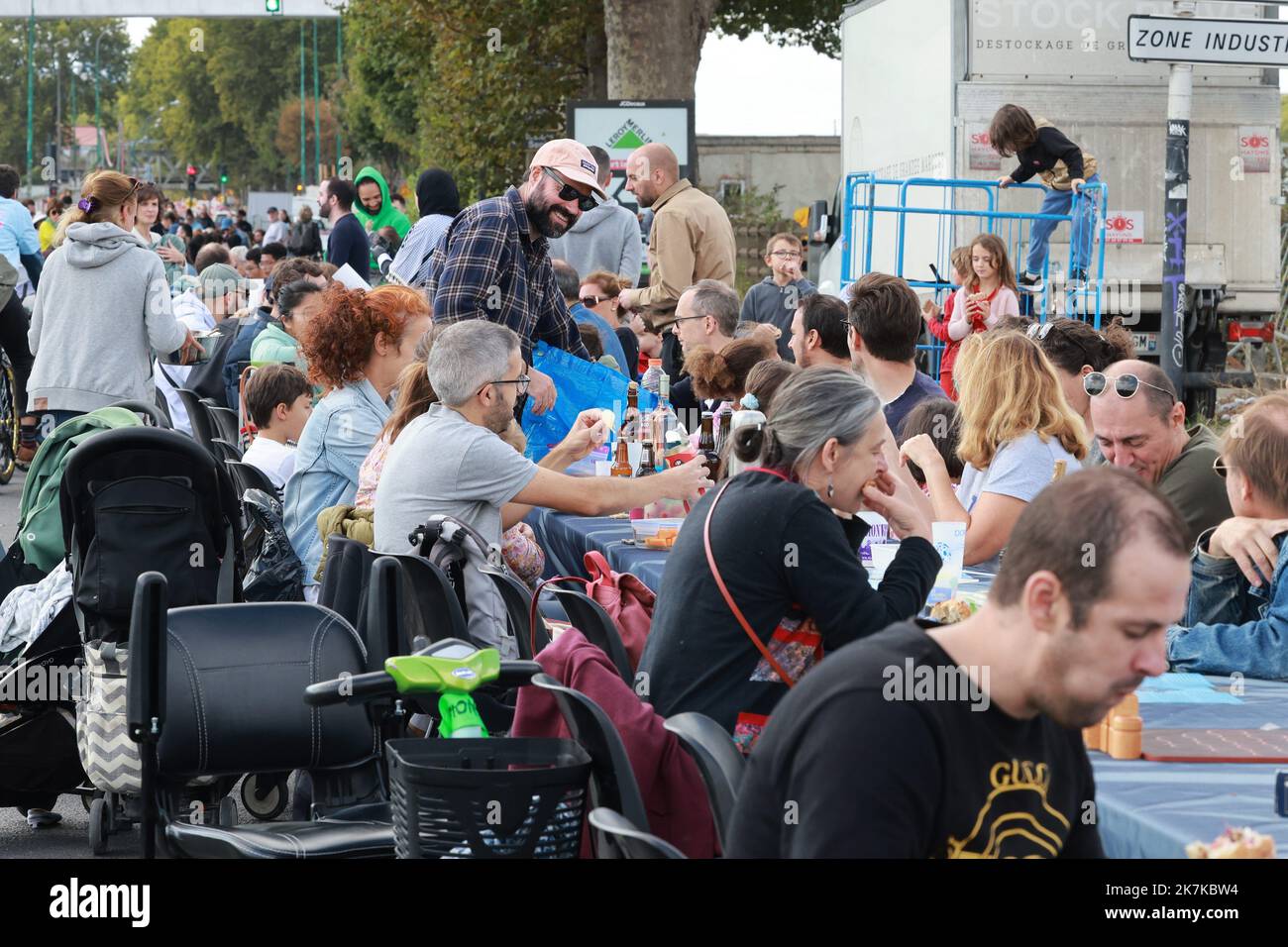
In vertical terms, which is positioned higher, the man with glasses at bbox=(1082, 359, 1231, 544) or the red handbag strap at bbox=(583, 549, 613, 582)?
the man with glasses at bbox=(1082, 359, 1231, 544)

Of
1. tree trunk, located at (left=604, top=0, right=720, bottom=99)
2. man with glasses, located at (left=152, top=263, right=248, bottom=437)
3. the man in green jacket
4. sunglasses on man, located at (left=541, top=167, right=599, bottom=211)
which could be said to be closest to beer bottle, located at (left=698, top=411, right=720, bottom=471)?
sunglasses on man, located at (left=541, top=167, right=599, bottom=211)

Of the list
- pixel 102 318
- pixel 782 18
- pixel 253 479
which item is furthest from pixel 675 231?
pixel 782 18

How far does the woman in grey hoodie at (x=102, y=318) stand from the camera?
30.1 ft

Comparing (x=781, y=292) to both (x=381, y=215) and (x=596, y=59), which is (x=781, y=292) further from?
(x=596, y=59)

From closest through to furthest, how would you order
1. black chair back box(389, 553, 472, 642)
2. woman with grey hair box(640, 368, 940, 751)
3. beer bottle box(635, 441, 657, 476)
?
woman with grey hair box(640, 368, 940, 751)
black chair back box(389, 553, 472, 642)
beer bottle box(635, 441, 657, 476)

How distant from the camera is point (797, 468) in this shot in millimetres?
3906

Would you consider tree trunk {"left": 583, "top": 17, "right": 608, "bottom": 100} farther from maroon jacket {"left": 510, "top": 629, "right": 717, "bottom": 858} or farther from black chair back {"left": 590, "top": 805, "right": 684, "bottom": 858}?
black chair back {"left": 590, "top": 805, "right": 684, "bottom": 858}

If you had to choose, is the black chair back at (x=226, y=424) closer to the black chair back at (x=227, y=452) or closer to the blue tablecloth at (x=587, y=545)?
the black chair back at (x=227, y=452)

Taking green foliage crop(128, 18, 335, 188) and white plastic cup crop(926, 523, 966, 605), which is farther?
green foliage crop(128, 18, 335, 188)

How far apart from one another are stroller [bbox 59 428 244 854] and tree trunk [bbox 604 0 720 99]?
17224 mm

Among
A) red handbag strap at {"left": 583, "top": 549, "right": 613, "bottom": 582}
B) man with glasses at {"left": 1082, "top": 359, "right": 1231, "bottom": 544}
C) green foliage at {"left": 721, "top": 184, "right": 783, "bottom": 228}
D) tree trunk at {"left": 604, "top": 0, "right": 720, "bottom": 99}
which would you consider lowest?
red handbag strap at {"left": 583, "top": 549, "right": 613, "bottom": 582}

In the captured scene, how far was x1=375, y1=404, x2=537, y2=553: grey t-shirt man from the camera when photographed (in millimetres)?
5336

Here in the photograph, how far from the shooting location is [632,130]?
17.9m
